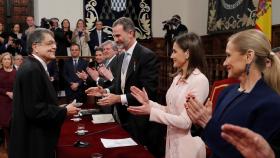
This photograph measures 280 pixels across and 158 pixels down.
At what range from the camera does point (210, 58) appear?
6480mm

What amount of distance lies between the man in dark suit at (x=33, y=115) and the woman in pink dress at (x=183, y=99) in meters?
0.62

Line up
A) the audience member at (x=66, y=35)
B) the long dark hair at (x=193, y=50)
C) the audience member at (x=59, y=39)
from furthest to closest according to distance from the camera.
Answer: the audience member at (x=66, y=35)
the audience member at (x=59, y=39)
the long dark hair at (x=193, y=50)

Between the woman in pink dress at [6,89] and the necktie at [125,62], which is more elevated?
the necktie at [125,62]

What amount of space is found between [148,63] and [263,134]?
6.24 feet

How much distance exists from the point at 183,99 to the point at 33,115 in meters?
1.05

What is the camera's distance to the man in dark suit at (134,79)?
10.9 ft

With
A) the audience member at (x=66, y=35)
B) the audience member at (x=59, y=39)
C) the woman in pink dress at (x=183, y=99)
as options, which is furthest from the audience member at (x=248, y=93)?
the audience member at (x=66, y=35)

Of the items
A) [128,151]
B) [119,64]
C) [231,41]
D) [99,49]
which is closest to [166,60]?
[99,49]

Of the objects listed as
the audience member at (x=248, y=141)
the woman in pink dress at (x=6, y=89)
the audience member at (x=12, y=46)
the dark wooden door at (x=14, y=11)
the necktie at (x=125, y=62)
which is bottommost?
the woman in pink dress at (x=6, y=89)

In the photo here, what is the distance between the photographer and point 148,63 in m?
3.35

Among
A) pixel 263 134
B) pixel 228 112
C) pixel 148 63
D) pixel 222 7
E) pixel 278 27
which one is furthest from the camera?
pixel 222 7

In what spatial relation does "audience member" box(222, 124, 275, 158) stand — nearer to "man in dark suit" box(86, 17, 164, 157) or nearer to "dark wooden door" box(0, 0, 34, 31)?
"man in dark suit" box(86, 17, 164, 157)

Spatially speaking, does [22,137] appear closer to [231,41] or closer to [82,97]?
[231,41]

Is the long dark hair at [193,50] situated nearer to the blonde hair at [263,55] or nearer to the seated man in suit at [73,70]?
the blonde hair at [263,55]
